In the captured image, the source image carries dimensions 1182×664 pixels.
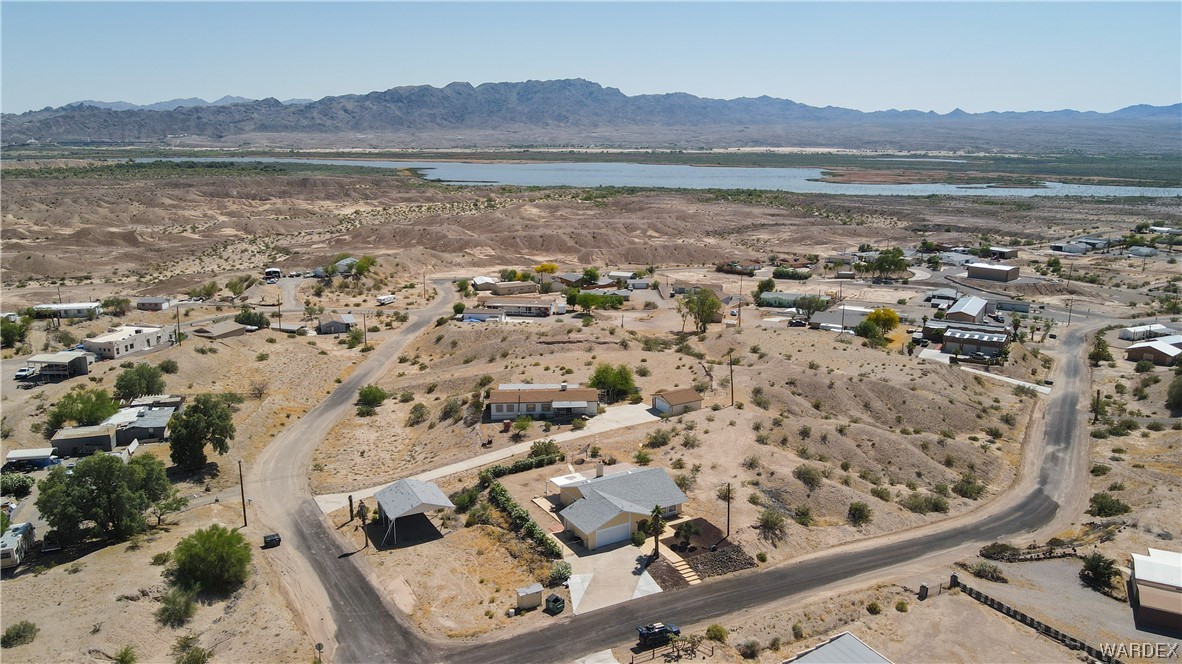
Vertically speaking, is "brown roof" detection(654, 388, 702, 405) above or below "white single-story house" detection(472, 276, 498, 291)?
above

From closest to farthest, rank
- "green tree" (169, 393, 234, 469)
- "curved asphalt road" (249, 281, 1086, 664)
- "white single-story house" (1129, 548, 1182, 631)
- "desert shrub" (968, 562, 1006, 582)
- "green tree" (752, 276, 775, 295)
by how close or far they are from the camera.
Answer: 1. "curved asphalt road" (249, 281, 1086, 664)
2. "white single-story house" (1129, 548, 1182, 631)
3. "desert shrub" (968, 562, 1006, 582)
4. "green tree" (169, 393, 234, 469)
5. "green tree" (752, 276, 775, 295)

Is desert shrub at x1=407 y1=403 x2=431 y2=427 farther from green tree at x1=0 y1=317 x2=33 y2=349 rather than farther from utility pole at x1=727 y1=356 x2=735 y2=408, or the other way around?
green tree at x1=0 y1=317 x2=33 y2=349

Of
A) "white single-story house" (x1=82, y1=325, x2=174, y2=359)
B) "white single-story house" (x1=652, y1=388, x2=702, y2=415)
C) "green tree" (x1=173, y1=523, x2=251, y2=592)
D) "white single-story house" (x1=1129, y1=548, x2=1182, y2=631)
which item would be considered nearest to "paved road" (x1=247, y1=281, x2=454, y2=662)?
"green tree" (x1=173, y1=523, x2=251, y2=592)

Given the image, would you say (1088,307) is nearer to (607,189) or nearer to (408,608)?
(408,608)

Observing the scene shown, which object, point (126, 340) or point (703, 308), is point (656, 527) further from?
point (126, 340)

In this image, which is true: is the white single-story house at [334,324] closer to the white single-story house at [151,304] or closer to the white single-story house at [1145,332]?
the white single-story house at [151,304]

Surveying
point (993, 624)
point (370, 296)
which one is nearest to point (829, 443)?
point (993, 624)
